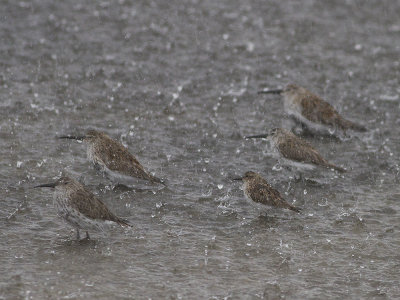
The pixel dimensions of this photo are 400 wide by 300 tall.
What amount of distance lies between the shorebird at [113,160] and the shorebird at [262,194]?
1.43 m

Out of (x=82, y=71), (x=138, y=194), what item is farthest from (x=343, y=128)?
(x=82, y=71)

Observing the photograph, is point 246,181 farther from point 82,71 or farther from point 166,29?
point 166,29

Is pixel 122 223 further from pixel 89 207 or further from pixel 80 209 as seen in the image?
pixel 80 209

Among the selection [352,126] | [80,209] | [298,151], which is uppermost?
[80,209]

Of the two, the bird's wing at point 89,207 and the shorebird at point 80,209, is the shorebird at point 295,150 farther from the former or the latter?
the bird's wing at point 89,207

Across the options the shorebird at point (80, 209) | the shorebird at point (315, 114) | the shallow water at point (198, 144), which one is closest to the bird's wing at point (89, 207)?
the shorebird at point (80, 209)

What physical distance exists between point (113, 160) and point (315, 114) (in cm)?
480

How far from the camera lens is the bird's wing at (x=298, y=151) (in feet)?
40.7

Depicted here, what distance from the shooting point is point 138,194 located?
11.5 metres

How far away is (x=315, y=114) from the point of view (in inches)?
576

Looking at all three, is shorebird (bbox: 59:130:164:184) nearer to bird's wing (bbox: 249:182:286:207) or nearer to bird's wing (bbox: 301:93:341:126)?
bird's wing (bbox: 249:182:286:207)

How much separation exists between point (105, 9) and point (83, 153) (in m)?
10.1

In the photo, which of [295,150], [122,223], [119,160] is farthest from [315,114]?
[122,223]

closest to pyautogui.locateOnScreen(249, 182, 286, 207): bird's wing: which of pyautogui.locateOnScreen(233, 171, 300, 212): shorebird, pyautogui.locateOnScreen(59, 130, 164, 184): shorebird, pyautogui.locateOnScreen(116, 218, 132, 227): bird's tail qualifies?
pyautogui.locateOnScreen(233, 171, 300, 212): shorebird
